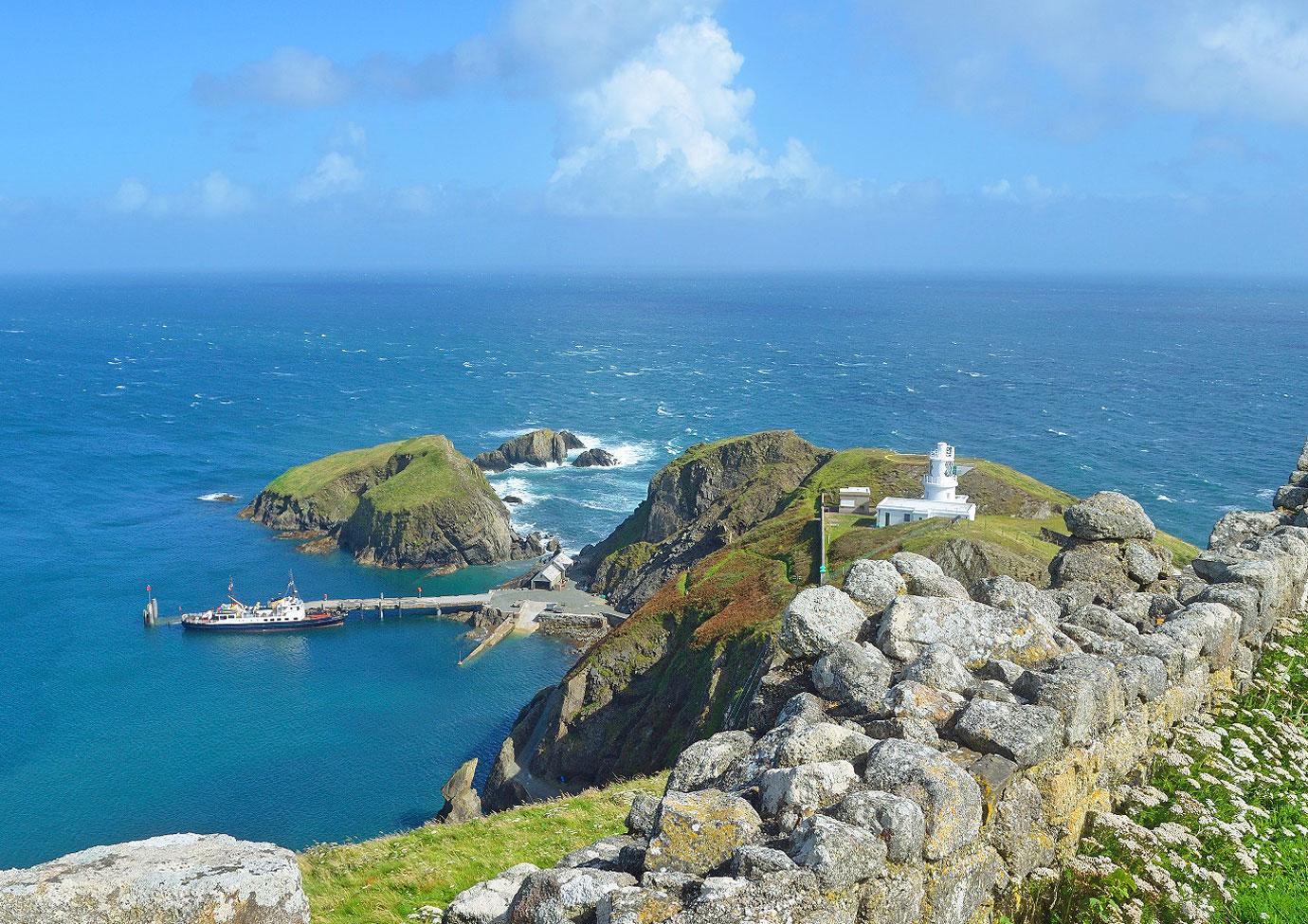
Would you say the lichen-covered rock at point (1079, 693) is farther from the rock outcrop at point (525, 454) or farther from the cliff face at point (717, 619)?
the rock outcrop at point (525, 454)

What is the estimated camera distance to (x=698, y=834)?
27.9 ft

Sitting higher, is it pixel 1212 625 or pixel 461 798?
pixel 1212 625

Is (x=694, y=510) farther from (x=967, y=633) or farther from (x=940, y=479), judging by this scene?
(x=967, y=633)

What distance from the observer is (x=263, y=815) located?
2454 inches

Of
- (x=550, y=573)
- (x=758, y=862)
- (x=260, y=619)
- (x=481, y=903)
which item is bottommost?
(x=260, y=619)

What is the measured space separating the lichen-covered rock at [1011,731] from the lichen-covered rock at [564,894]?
3.94 metres

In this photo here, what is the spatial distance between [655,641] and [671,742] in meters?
13.7

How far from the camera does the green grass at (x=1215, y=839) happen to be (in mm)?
10000

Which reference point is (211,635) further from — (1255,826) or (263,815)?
(1255,826)

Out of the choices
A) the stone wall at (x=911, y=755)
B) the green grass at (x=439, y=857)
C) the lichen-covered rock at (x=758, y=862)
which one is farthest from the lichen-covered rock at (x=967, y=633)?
the green grass at (x=439, y=857)

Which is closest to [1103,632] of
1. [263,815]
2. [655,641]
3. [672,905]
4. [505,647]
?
[672,905]

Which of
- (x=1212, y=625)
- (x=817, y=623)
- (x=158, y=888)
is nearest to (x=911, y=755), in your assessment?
(x=817, y=623)

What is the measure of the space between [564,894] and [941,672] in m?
5.31

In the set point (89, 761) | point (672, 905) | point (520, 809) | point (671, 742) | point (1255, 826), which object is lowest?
point (89, 761)
